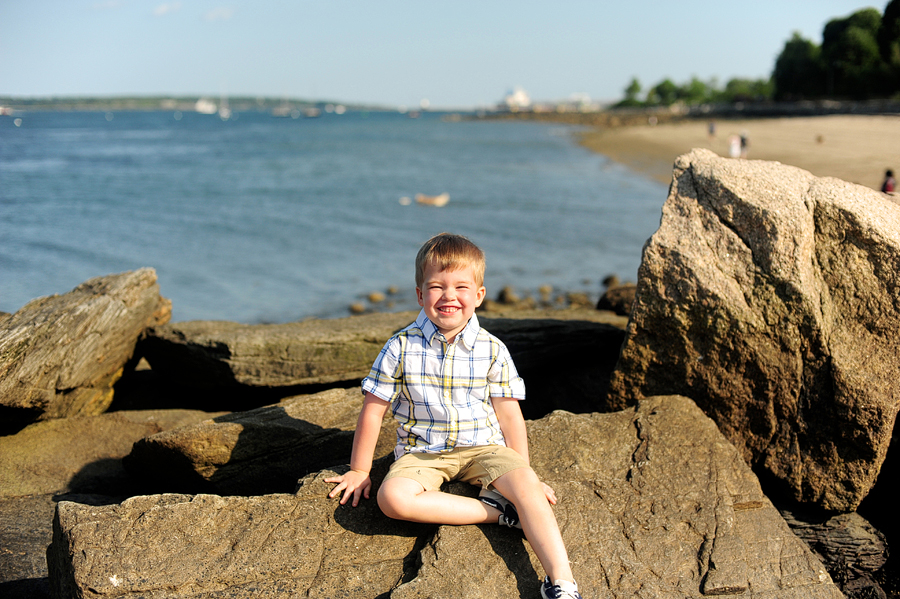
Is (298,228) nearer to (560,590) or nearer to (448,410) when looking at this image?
(448,410)

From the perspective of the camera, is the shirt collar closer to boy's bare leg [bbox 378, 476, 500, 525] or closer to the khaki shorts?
the khaki shorts

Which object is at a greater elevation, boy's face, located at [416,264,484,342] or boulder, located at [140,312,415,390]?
boy's face, located at [416,264,484,342]

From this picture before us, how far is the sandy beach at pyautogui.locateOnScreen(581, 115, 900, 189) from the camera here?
20.8 m

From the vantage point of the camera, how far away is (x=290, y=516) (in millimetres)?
3092

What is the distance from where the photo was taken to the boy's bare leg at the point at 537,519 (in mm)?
2725

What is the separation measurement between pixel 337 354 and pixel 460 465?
2.47 metres

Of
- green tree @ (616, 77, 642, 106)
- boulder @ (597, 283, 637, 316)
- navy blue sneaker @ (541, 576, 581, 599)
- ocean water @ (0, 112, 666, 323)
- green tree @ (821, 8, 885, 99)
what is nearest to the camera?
navy blue sneaker @ (541, 576, 581, 599)

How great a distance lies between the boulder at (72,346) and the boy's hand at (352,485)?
2.88 meters

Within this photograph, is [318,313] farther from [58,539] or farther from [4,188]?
[4,188]

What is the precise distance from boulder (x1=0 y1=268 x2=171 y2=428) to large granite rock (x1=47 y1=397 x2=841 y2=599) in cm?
205

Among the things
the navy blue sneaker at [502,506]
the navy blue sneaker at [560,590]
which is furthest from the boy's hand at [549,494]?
the navy blue sneaker at [560,590]

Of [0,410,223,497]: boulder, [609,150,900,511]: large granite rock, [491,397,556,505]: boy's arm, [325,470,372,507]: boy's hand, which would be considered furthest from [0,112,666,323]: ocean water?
[491,397,556,505]: boy's arm

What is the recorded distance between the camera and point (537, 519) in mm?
2896

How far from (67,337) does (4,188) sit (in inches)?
1001
